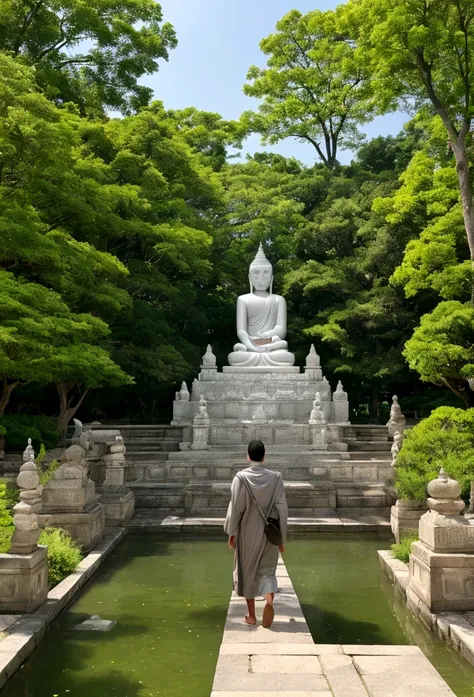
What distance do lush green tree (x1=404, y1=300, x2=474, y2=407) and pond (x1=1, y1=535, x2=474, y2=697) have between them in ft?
19.0

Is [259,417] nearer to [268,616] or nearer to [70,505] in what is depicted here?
[70,505]

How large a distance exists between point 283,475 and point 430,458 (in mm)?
5403

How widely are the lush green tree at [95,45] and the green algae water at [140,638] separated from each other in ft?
58.7

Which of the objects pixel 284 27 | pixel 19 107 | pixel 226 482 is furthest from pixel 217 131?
pixel 226 482

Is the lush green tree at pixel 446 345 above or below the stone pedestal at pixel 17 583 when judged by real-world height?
above

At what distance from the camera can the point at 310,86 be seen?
32.8 meters

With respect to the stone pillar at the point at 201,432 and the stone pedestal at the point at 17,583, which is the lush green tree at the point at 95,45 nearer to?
the stone pillar at the point at 201,432

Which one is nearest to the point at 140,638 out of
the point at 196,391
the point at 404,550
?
the point at 404,550

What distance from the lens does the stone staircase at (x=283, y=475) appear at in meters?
12.8

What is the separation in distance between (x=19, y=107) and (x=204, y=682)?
40.6 ft

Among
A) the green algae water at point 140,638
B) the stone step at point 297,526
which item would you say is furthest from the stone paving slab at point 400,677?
the stone step at point 297,526

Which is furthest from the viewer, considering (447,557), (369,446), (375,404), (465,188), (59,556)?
(375,404)

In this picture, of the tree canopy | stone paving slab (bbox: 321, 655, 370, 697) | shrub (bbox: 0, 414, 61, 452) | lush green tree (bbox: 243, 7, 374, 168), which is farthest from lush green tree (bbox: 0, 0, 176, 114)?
stone paving slab (bbox: 321, 655, 370, 697)

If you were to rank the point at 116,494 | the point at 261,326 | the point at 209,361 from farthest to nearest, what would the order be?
the point at 261,326 < the point at 209,361 < the point at 116,494
